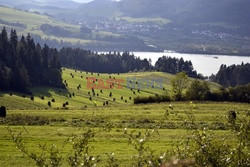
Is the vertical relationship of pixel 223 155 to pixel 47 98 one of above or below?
above

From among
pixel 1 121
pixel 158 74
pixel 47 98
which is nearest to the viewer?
pixel 1 121

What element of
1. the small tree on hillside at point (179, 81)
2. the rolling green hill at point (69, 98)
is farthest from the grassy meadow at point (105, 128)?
the small tree on hillside at point (179, 81)

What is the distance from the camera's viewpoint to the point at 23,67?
108 meters

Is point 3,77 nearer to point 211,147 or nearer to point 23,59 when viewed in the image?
point 23,59

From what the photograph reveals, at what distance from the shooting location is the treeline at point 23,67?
10075 cm

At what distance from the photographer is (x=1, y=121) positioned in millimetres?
43688

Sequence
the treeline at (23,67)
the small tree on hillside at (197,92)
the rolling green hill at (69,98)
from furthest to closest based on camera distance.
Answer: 1. the treeline at (23,67)
2. the rolling green hill at (69,98)
3. the small tree on hillside at (197,92)

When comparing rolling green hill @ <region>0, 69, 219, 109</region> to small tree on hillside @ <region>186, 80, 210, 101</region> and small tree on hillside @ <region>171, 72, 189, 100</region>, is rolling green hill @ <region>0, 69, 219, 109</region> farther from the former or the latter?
small tree on hillside @ <region>186, 80, 210, 101</region>

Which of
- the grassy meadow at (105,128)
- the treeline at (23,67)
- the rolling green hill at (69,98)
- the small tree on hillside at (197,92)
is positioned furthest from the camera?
the treeline at (23,67)

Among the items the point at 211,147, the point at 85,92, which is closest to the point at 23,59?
the point at 85,92

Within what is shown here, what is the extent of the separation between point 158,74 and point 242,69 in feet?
157

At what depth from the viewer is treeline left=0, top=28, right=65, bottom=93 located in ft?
331

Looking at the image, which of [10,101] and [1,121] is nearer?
[1,121]

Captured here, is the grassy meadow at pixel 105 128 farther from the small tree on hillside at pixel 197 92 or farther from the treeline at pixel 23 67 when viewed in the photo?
the treeline at pixel 23 67
